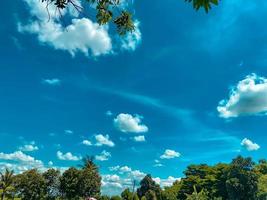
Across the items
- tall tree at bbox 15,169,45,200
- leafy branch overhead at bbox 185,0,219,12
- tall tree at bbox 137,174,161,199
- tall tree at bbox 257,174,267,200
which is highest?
tall tree at bbox 137,174,161,199

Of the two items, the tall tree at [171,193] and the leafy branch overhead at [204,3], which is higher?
the tall tree at [171,193]

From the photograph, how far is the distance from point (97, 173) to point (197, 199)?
2831 cm

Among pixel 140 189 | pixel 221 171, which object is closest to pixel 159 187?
pixel 140 189

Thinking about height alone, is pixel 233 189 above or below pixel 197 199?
above

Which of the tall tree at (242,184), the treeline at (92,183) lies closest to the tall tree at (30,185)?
the treeline at (92,183)

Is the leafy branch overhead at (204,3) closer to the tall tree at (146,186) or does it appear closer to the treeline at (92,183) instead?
the treeline at (92,183)

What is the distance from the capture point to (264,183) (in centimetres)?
6531

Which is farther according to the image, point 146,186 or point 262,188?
point 146,186

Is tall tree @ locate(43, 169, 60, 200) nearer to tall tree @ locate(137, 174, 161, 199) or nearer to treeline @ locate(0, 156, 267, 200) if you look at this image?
treeline @ locate(0, 156, 267, 200)

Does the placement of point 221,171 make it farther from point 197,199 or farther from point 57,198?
point 57,198

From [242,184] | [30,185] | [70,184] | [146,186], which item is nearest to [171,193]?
[146,186]

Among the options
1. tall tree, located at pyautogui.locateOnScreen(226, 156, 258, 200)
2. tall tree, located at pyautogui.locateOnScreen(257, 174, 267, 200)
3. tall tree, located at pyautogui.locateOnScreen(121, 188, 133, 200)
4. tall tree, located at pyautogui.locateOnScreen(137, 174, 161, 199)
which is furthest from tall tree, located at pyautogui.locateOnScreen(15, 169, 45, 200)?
tall tree, located at pyautogui.locateOnScreen(257, 174, 267, 200)

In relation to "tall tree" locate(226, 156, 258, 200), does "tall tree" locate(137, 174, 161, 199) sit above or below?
above

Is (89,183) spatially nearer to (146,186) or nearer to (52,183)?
(52,183)
